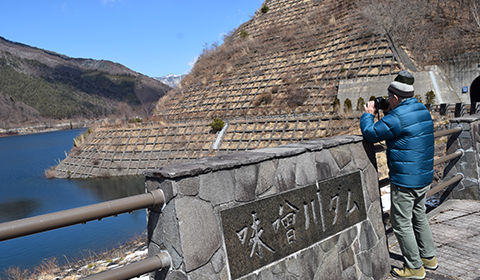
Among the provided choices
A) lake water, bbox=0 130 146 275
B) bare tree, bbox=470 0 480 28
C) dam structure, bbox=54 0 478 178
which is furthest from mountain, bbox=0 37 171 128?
bare tree, bbox=470 0 480 28

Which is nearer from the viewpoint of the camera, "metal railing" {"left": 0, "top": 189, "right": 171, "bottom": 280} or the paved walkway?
"metal railing" {"left": 0, "top": 189, "right": 171, "bottom": 280}

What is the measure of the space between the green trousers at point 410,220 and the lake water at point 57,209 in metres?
7.21

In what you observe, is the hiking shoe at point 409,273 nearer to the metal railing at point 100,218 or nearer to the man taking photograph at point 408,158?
the man taking photograph at point 408,158

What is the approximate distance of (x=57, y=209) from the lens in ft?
59.2

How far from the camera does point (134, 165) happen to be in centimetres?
2481

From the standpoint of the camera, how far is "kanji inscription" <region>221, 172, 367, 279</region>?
92.4 inches

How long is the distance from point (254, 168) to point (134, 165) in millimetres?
23837

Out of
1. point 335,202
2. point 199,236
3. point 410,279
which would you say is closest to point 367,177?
point 335,202

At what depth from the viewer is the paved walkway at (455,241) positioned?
3250 millimetres

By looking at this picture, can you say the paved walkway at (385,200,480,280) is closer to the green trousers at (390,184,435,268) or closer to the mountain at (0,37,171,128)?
the green trousers at (390,184,435,268)

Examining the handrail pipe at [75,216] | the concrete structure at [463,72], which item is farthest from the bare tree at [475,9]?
the handrail pipe at [75,216]

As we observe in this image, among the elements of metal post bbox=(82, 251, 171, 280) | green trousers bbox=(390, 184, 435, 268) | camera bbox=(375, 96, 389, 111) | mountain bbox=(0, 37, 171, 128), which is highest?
mountain bbox=(0, 37, 171, 128)

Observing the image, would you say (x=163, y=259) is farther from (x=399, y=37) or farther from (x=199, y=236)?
(x=399, y=37)

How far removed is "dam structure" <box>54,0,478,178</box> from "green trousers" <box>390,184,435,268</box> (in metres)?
13.5
